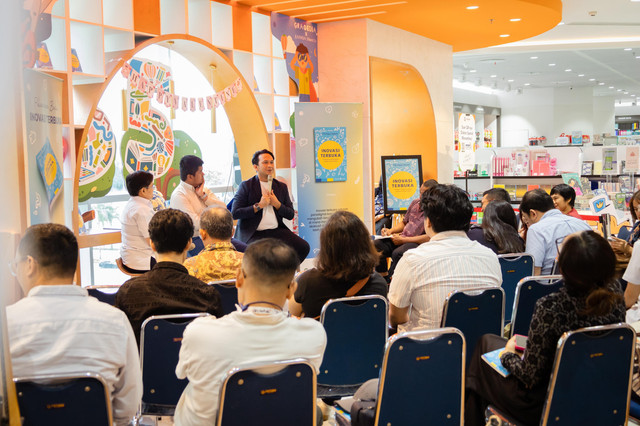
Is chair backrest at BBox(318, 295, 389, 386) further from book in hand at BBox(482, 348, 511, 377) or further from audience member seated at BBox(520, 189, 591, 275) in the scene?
audience member seated at BBox(520, 189, 591, 275)

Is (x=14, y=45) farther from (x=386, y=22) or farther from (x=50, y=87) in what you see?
(x=386, y=22)

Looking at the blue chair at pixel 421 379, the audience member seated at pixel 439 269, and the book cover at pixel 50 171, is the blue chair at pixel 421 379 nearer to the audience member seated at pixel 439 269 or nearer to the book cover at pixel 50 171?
the audience member seated at pixel 439 269

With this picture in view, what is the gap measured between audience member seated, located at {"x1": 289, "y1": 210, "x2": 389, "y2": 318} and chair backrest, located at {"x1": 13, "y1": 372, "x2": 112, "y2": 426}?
4.24 feet

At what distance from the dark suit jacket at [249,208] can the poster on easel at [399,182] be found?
2.37 m

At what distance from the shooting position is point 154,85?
586 cm

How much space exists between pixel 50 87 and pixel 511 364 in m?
2.98

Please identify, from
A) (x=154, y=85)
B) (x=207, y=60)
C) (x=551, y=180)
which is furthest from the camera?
(x=551, y=180)

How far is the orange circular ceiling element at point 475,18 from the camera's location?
686 cm

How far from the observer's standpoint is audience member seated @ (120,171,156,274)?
4867mm

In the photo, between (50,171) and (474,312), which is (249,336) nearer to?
(474,312)

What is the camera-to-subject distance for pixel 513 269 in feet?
13.5

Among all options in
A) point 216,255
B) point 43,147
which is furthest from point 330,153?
point 43,147

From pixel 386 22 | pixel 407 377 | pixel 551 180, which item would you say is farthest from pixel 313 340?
pixel 551 180

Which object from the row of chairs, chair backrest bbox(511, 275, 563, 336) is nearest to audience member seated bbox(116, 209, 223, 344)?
the row of chairs
